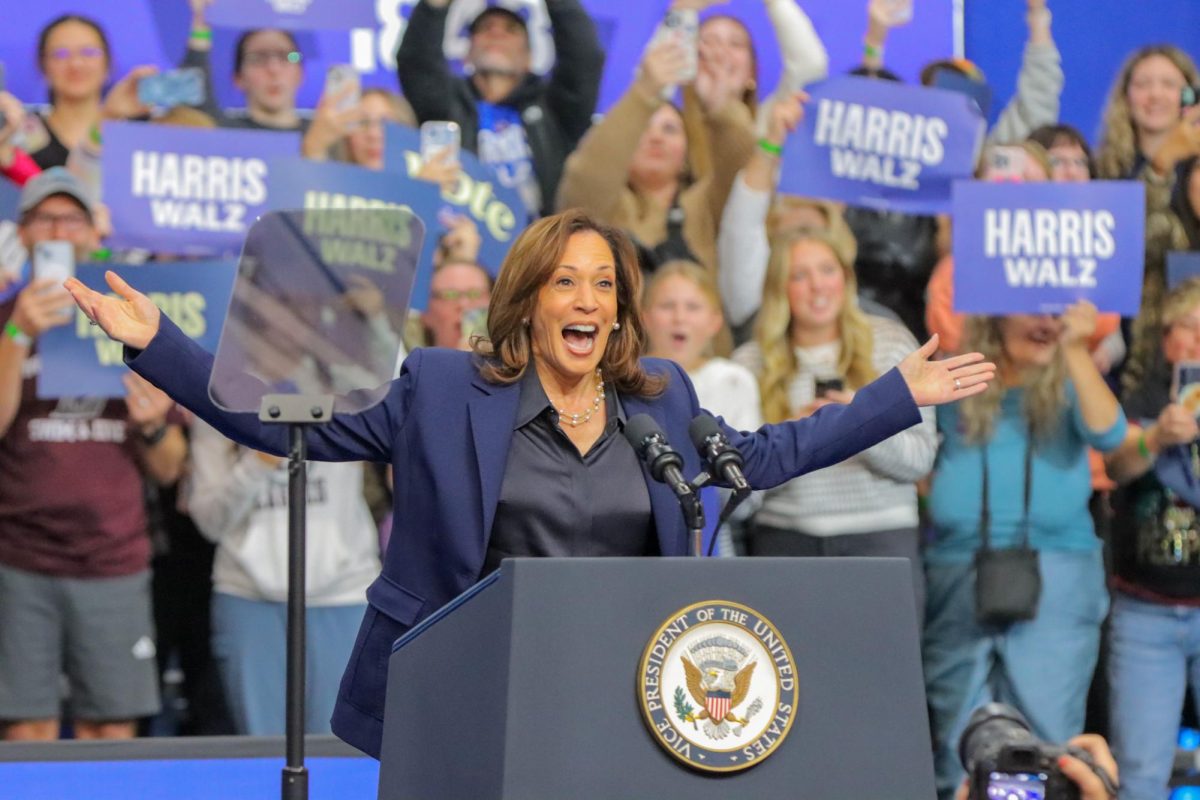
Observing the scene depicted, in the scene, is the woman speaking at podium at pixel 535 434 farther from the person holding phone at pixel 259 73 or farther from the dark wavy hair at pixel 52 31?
the dark wavy hair at pixel 52 31

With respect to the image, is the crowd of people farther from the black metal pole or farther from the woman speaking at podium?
the black metal pole

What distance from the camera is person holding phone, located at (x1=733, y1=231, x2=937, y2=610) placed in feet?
16.6

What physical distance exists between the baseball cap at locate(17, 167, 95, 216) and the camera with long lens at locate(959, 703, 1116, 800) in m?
3.05

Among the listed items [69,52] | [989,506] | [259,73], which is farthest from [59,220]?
[989,506]

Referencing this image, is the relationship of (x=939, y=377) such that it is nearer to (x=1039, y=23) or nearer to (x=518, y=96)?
(x=518, y=96)

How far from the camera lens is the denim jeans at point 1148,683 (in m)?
5.14

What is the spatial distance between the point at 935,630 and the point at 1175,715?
765mm

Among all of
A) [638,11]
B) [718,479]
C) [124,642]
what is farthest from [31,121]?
[718,479]

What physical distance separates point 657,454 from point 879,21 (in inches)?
147

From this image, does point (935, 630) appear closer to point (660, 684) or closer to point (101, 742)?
point (101, 742)

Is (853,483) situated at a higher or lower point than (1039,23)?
lower

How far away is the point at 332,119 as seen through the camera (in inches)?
208

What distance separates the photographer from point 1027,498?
5238 millimetres

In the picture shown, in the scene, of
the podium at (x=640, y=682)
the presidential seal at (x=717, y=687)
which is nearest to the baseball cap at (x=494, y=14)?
the podium at (x=640, y=682)
